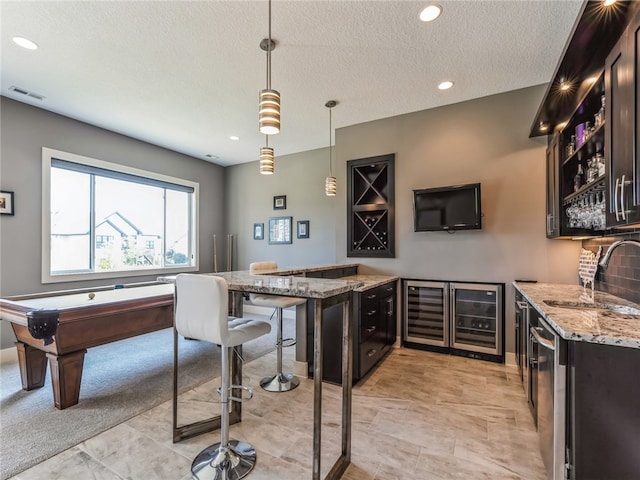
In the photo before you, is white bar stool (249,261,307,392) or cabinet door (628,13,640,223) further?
white bar stool (249,261,307,392)

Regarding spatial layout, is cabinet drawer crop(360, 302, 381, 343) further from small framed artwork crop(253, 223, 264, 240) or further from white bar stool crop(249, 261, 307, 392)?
small framed artwork crop(253, 223, 264, 240)

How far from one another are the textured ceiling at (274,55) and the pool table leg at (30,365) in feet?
8.85

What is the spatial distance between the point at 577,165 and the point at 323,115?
9.38 ft

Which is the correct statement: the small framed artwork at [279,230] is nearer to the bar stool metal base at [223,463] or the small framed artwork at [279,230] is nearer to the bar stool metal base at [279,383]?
the bar stool metal base at [279,383]

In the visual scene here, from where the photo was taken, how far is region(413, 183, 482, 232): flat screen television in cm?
347

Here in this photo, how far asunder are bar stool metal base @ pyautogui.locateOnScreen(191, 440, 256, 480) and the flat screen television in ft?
9.79

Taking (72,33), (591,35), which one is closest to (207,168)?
(72,33)

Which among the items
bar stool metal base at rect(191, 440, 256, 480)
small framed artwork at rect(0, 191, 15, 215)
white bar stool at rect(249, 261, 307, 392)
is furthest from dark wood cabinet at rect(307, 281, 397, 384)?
small framed artwork at rect(0, 191, 15, 215)

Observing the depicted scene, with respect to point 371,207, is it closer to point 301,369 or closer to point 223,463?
point 301,369

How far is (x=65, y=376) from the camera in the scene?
2.45 metres

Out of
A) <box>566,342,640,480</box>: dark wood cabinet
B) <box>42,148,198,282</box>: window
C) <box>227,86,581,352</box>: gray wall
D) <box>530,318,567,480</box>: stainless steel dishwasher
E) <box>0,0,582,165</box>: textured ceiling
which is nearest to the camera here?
<box>566,342,640,480</box>: dark wood cabinet

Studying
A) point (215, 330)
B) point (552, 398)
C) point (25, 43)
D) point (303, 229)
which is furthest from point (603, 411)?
point (303, 229)

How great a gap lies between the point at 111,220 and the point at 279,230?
9.22ft

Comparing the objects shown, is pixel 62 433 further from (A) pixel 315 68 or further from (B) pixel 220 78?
(A) pixel 315 68
